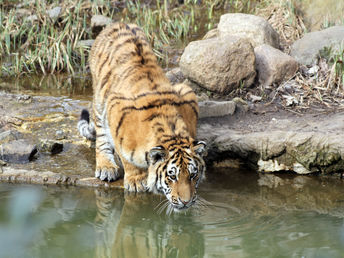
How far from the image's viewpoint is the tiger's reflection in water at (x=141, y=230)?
12.4 feet

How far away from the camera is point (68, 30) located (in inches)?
340

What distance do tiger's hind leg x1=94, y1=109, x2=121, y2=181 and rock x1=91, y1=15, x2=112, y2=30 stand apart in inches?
168

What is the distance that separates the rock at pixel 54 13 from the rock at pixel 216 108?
4.29 m

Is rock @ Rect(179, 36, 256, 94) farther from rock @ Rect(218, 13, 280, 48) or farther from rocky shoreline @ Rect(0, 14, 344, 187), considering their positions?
rock @ Rect(218, 13, 280, 48)

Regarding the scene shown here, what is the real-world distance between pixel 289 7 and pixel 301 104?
9.16 feet

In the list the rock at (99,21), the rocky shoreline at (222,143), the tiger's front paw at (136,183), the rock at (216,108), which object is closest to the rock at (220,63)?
the rocky shoreline at (222,143)

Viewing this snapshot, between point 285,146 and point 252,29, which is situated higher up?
point 252,29

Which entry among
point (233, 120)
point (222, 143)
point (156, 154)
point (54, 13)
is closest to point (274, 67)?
point (233, 120)

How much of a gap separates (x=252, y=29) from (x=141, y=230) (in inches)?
167

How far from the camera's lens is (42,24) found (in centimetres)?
909

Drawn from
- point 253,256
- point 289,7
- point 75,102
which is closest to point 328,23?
point 289,7

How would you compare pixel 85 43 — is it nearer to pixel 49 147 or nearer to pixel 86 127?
pixel 86 127

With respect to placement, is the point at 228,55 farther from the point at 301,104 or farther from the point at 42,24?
the point at 42,24

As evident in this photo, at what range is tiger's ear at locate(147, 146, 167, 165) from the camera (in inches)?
161
